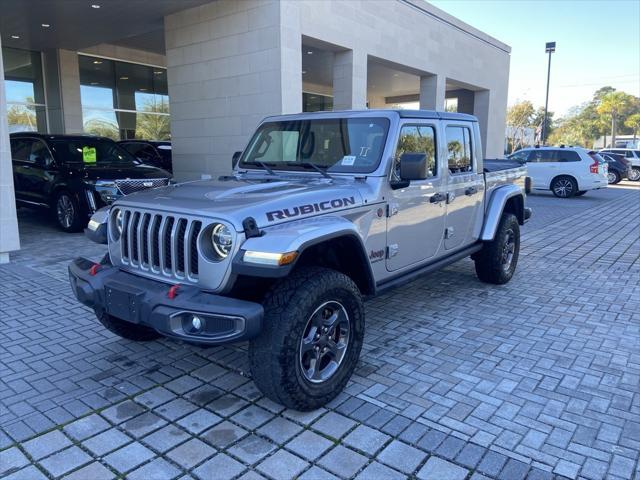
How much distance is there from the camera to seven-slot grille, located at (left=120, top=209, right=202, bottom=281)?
311cm

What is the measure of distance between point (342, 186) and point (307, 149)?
2.70 ft

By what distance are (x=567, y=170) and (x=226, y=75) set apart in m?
12.2

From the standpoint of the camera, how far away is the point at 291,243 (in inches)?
114

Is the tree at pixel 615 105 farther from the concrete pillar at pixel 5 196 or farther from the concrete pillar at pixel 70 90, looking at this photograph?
the concrete pillar at pixel 5 196

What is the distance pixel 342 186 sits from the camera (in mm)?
3779

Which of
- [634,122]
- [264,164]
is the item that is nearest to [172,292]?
[264,164]

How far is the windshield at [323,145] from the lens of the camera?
4.09 metres

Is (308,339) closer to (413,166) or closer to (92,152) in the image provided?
(413,166)

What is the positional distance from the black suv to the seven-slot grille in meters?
5.49

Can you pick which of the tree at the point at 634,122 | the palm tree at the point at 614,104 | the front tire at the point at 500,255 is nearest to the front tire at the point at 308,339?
the front tire at the point at 500,255

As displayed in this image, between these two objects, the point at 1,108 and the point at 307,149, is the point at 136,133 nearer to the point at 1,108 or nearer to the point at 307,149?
the point at 1,108

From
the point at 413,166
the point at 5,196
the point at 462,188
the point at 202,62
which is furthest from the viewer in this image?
the point at 202,62

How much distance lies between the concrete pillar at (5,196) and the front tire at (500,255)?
6.31 m

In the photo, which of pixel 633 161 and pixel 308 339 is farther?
pixel 633 161
